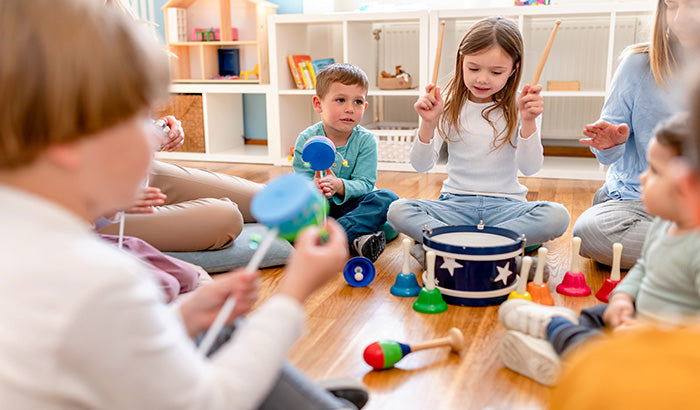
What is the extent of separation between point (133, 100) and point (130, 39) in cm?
5

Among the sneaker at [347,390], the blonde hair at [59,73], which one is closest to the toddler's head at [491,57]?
the sneaker at [347,390]

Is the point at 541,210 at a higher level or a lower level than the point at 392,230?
higher

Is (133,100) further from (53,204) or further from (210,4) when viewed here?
(210,4)

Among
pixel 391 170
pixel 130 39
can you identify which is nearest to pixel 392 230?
pixel 391 170

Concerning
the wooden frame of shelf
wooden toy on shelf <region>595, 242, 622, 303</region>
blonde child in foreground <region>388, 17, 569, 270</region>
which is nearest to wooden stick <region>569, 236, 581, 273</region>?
wooden toy on shelf <region>595, 242, 622, 303</region>

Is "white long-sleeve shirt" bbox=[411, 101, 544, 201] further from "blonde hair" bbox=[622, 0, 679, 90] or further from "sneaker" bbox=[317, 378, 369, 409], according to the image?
"sneaker" bbox=[317, 378, 369, 409]

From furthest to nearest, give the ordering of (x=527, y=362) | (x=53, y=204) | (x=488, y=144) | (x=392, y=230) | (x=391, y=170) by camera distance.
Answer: (x=391, y=170) < (x=392, y=230) < (x=488, y=144) < (x=527, y=362) < (x=53, y=204)

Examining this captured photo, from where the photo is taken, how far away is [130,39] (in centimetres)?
52

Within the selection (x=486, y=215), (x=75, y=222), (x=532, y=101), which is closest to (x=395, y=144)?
(x=486, y=215)

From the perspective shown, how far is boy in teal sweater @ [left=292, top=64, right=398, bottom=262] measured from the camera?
1.85 metres

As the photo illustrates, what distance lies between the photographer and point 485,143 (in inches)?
70.4

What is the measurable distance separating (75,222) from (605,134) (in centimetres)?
138

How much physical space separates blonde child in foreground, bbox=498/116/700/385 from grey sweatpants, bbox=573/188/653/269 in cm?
56

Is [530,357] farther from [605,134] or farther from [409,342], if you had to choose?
[605,134]
